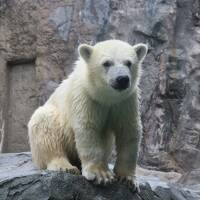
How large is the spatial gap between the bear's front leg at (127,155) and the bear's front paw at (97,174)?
0.17 meters

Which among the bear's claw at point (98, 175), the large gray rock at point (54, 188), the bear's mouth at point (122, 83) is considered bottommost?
the large gray rock at point (54, 188)

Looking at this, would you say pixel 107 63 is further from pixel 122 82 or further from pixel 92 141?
pixel 92 141

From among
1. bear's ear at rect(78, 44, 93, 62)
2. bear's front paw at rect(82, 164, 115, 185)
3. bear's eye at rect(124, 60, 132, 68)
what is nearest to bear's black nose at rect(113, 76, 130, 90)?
bear's eye at rect(124, 60, 132, 68)

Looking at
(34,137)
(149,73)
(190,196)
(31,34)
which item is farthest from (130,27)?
(34,137)

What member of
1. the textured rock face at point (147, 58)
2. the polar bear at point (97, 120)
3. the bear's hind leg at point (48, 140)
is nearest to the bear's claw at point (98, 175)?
the polar bear at point (97, 120)

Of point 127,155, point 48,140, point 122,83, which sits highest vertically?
point 122,83

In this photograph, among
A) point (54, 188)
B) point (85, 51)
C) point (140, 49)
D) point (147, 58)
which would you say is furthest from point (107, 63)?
point (147, 58)

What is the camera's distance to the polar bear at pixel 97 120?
5473mm

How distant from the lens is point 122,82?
213 inches

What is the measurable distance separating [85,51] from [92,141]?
2.86ft

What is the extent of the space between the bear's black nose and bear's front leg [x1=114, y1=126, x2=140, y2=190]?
1.35ft

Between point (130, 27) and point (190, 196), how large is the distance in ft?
13.6

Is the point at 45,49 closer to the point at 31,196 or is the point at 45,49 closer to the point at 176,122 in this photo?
the point at 176,122

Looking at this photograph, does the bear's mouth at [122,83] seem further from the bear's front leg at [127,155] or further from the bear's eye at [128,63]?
the bear's front leg at [127,155]
